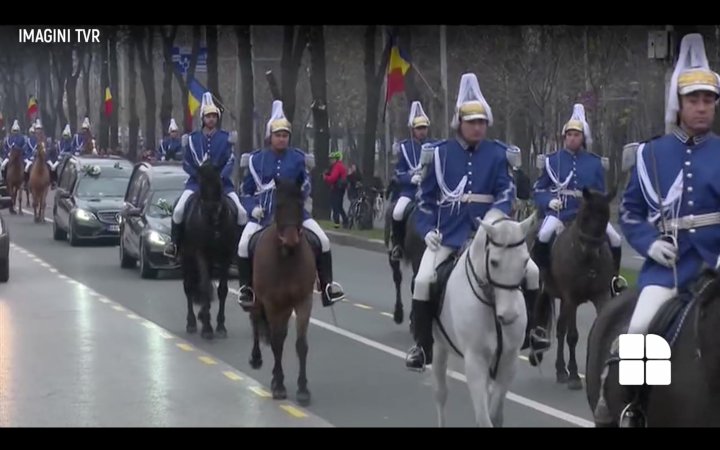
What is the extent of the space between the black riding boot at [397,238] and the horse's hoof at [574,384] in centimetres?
470

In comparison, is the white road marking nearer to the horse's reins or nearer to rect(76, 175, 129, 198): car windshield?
the horse's reins

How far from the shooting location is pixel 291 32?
42.3m

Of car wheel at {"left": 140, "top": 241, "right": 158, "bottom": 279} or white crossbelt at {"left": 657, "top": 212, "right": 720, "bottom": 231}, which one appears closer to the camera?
white crossbelt at {"left": 657, "top": 212, "right": 720, "bottom": 231}

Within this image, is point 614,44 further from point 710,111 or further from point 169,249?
point 710,111

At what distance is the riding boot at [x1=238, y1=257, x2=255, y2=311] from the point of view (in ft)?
48.1

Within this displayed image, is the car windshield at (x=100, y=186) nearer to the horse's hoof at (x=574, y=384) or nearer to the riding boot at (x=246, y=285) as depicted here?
the riding boot at (x=246, y=285)

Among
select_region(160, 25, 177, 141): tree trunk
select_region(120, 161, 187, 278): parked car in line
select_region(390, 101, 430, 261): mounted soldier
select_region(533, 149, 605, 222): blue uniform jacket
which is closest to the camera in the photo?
select_region(533, 149, 605, 222): blue uniform jacket

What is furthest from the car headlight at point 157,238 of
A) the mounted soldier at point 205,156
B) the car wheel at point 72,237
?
the car wheel at point 72,237

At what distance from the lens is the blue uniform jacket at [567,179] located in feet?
50.3

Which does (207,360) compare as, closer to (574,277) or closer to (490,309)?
(574,277)

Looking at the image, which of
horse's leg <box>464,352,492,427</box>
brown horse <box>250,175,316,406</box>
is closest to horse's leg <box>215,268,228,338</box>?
brown horse <box>250,175,316,406</box>

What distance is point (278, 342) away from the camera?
45.0 ft

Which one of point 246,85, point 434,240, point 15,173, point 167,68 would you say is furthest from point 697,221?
point 167,68

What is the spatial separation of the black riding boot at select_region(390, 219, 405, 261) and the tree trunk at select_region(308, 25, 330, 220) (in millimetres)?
21207
